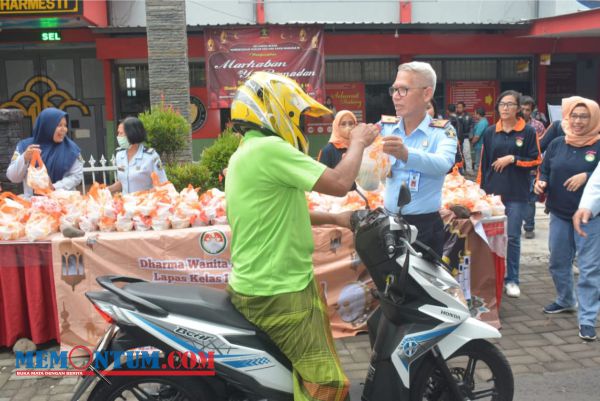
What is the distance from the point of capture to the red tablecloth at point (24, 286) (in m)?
4.39

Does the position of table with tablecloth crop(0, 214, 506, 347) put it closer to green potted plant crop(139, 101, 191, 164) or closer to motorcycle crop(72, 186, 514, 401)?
motorcycle crop(72, 186, 514, 401)

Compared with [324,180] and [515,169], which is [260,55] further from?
[324,180]

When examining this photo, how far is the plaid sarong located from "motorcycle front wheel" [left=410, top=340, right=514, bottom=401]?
0.53 m

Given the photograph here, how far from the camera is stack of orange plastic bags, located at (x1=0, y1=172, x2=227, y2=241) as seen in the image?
448cm

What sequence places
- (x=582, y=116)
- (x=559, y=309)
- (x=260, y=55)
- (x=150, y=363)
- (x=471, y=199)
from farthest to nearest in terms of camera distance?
(x=260, y=55) → (x=559, y=309) → (x=471, y=199) → (x=582, y=116) → (x=150, y=363)

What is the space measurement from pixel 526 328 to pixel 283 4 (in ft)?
38.8

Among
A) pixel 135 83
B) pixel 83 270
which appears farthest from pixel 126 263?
pixel 135 83

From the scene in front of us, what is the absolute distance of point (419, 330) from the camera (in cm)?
279

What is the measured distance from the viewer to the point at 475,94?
623 inches

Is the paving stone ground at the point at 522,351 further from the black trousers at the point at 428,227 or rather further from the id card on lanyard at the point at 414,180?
the id card on lanyard at the point at 414,180

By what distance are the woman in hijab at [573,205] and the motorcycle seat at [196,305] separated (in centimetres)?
316

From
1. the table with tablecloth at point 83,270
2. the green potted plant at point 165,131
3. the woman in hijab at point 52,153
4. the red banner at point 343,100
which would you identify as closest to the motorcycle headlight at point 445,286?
the table with tablecloth at point 83,270

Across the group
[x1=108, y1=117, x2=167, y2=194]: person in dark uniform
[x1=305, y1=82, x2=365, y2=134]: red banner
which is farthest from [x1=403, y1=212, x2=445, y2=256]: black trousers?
[x1=305, y1=82, x2=365, y2=134]: red banner

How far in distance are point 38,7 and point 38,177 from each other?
8.11 meters
